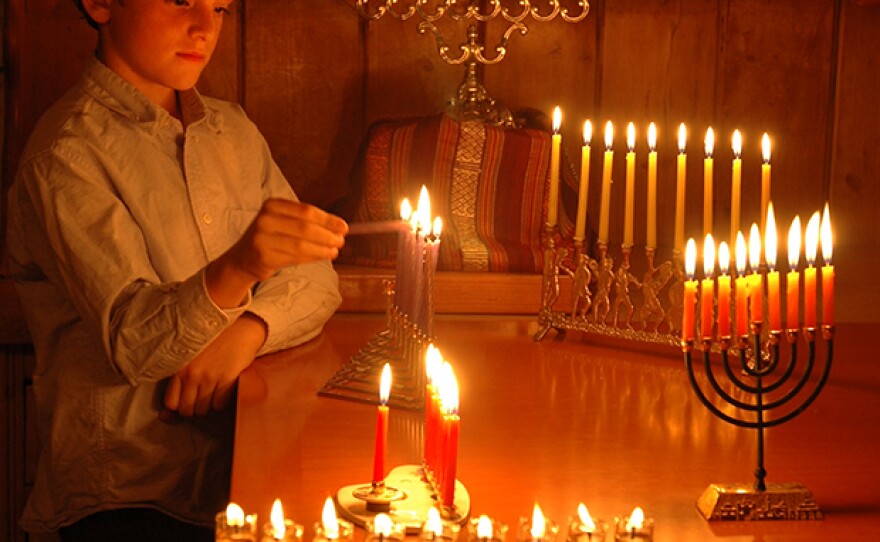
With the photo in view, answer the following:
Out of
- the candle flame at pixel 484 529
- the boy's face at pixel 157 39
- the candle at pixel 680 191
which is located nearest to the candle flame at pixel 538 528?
the candle flame at pixel 484 529

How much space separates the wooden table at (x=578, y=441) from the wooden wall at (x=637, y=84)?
99 cm

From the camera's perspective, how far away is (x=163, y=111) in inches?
68.4

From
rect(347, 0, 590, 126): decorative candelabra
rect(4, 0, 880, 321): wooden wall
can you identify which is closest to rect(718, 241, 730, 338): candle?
rect(347, 0, 590, 126): decorative candelabra

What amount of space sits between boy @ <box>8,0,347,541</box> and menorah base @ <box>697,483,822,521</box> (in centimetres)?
55

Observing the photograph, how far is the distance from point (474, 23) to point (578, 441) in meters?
1.47

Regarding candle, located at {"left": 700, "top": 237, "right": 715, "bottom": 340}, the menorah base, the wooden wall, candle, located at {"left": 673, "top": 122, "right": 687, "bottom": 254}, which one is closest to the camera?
the menorah base

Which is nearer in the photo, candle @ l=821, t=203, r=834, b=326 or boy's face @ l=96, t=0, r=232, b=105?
candle @ l=821, t=203, r=834, b=326

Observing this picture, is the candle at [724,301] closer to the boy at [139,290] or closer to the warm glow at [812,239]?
the warm glow at [812,239]

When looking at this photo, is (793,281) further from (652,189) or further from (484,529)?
(652,189)

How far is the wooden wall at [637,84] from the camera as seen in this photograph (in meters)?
2.61

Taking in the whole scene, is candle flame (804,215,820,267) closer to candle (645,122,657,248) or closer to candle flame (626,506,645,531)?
candle flame (626,506,645,531)

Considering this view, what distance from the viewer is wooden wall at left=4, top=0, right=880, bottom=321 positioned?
2605 mm

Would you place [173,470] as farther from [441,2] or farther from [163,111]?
[441,2]

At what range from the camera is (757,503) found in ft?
3.61
